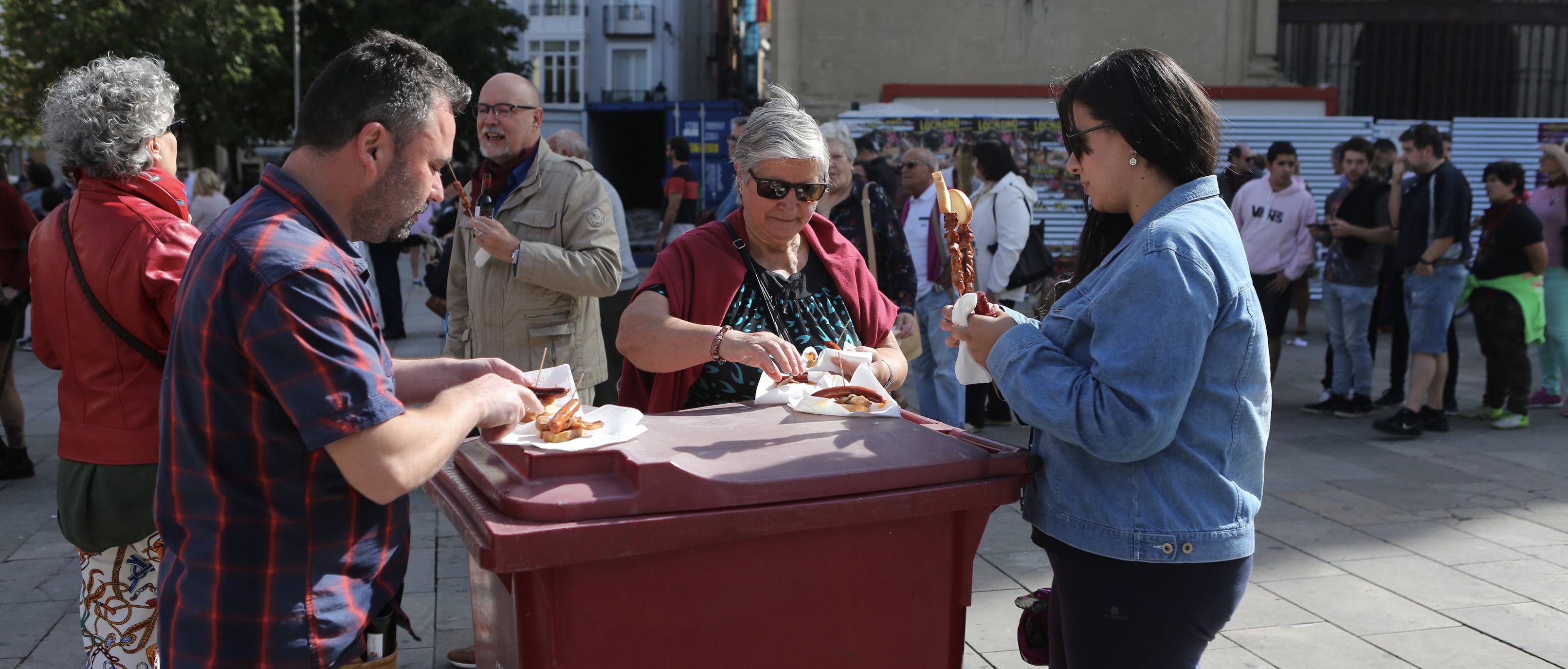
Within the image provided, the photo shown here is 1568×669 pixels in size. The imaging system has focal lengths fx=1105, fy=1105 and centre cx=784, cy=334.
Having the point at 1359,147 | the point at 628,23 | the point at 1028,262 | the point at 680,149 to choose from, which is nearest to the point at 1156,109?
the point at 1028,262

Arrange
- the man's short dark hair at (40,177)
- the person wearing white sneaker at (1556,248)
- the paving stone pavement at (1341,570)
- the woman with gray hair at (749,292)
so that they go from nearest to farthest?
1. the woman with gray hair at (749,292)
2. the paving stone pavement at (1341,570)
3. the person wearing white sneaker at (1556,248)
4. the man's short dark hair at (40,177)

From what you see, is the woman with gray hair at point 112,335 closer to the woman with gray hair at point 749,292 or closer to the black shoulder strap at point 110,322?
the black shoulder strap at point 110,322

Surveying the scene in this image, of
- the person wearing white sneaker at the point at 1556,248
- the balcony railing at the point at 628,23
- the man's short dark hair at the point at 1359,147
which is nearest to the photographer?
the person wearing white sneaker at the point at 1556,248

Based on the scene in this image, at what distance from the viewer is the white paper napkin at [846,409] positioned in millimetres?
2322

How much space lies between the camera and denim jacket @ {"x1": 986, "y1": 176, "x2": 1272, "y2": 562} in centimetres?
177

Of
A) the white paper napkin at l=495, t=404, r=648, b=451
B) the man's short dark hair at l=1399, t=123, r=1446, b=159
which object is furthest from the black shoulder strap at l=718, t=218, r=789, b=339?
the man's short dark hair at l=1399, t=123, r=1446, b=159

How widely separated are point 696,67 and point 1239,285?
2270 inches

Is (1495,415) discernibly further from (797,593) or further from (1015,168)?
(797,593)

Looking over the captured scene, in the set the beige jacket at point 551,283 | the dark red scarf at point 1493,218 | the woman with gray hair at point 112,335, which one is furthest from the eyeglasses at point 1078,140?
the dark red scarf at point 1493,218

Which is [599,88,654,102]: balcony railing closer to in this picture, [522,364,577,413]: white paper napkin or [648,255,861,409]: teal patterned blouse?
[648,255,861,409]: teal patterned blouse

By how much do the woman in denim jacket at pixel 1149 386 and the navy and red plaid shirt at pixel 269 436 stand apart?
1.08m

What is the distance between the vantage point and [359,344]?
161 centimetres

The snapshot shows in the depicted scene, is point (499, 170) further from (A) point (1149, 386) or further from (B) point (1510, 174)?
(B) point (1510, 174)

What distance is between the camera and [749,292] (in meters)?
2.93
